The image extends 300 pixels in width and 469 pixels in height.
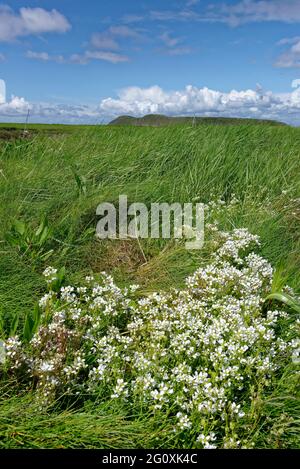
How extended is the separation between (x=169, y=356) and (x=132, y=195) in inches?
118

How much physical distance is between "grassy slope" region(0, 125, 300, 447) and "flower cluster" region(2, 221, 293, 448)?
0.18 meters

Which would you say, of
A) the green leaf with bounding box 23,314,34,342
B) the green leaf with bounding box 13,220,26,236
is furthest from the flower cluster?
the green leaf with bounding box 13,220,26,236

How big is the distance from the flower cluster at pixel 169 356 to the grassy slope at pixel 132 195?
18 cm

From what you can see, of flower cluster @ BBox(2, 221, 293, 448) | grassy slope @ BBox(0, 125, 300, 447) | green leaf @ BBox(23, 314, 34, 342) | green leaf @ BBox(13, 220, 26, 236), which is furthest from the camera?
green leaf @ BBox(13, 220, 26, 236)

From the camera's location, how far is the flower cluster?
2598mm

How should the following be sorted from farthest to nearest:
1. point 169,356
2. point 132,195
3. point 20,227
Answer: point 132,195
point 20,227
point 169,356

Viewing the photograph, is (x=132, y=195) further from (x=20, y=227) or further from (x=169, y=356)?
(x=169, y=356)

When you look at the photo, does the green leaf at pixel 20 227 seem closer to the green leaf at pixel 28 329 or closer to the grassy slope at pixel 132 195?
the grassy slope at pixel 132 195

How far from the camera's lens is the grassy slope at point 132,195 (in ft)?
9.17

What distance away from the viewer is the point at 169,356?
2.91m

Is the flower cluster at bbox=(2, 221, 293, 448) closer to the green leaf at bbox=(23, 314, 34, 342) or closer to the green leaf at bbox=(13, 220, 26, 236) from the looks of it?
the green leaf at bbox=(23, 314, 34, 342)

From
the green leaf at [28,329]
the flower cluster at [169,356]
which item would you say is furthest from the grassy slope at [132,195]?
the green leaf at [28,329]

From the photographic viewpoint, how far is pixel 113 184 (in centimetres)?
610

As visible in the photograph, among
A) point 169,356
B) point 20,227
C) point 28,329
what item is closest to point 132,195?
point 20,227
